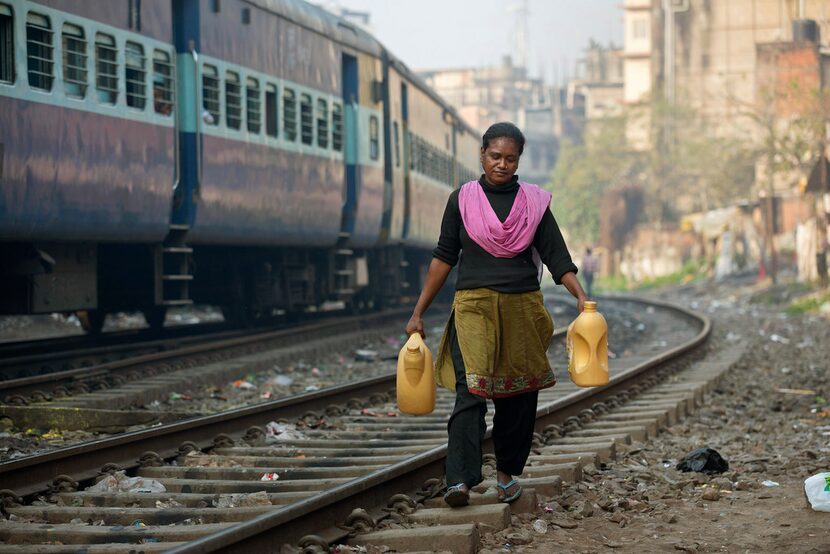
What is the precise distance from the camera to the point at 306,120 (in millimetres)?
15758

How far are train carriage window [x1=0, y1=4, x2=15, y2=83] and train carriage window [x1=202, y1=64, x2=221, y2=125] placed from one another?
3.29 m

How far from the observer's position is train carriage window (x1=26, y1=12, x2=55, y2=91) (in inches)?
381

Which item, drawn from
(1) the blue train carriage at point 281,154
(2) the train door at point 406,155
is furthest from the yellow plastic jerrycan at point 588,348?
(2) the train door at point 406,155

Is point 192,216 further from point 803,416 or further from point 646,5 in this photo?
point 646,5

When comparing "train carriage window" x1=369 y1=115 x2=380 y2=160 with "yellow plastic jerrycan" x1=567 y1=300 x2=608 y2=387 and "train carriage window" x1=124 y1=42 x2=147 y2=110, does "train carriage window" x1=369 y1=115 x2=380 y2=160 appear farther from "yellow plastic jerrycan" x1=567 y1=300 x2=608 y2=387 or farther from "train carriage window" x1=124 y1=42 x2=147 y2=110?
"yellow plastic jerrycan" x1=567 y1=300 x2=608 y2=387

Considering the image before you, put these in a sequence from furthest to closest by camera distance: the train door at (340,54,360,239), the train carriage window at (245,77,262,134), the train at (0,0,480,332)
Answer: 1. the train door at (340,54,360,239)
2. the train carriage window at (245,77,262,134)
3. the train at (0,0,480,332)

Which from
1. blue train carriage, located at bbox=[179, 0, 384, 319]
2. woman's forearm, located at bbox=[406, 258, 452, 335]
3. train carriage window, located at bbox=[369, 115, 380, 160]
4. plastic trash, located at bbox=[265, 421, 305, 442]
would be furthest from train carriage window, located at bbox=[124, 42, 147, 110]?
train carriage window, located at bbox=[369, 115, 380, 160]

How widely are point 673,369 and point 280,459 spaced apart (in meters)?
7.14

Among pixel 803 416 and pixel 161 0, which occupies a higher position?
pixel 161 0

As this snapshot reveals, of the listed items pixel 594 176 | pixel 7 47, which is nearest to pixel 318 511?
pixel 7 47

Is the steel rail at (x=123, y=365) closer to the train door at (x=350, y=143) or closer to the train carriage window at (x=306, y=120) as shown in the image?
the train door at (x=350, y=143)

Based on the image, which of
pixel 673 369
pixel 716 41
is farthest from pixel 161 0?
pixel 716 41

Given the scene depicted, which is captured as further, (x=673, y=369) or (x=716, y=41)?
(x=716, y=41)

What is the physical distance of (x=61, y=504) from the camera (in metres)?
5.61
